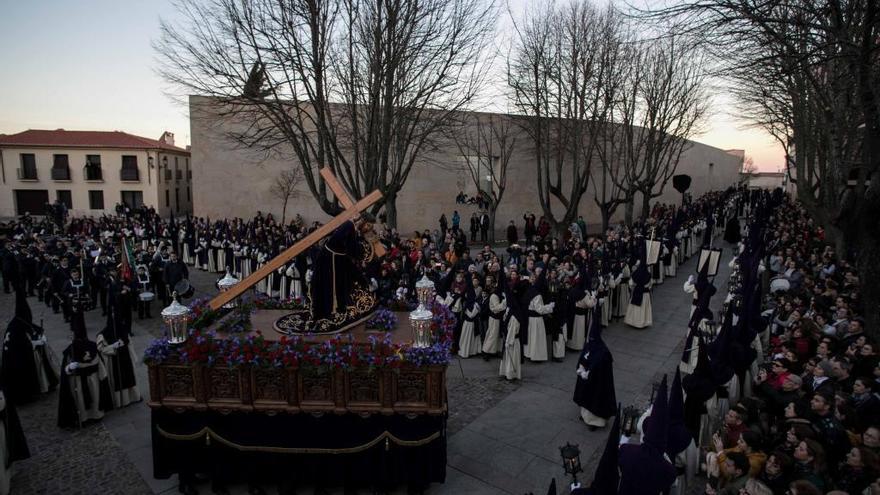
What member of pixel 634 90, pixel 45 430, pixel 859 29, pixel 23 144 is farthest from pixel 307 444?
pixel 23 144

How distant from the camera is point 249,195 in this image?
30.0 meters

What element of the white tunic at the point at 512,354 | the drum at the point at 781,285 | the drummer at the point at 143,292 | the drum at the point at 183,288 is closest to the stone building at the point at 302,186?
the drum at the point at 183,288

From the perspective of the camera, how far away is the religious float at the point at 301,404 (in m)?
6.85

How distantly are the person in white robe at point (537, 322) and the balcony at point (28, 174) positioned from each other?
150ft

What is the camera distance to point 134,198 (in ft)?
138

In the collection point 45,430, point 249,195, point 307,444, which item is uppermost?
point 249,195

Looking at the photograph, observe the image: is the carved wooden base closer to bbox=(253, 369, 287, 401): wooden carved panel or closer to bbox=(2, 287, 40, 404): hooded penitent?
bbox=(253, 369, 287, 401): wooden carved panel

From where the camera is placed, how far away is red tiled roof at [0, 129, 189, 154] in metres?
41.1

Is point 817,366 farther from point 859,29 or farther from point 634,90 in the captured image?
point 634,90

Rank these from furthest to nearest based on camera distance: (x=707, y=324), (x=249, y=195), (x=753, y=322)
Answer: (x=249, y=195)
(x=707, y=324)
(x=753, y=322)

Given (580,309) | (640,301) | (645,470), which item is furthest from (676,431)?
(640,301)

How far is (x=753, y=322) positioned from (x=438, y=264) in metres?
8.65

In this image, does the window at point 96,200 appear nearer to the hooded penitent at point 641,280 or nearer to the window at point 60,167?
the window at point 60,167

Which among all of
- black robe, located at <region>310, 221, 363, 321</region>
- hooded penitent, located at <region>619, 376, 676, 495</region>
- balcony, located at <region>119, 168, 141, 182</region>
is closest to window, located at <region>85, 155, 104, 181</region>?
balcony, located at <region>119, 168, 141, 182</region>
